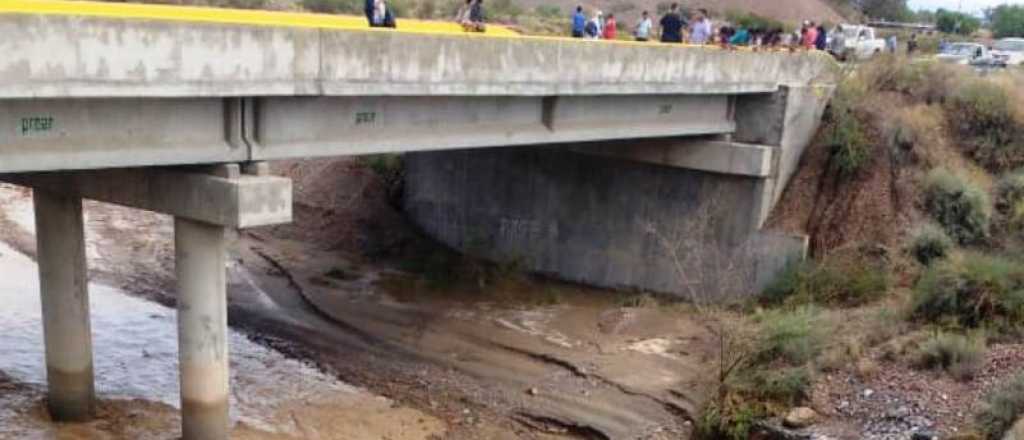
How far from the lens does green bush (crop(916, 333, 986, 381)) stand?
13.3m

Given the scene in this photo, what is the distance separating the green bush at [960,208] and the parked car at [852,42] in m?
6.82

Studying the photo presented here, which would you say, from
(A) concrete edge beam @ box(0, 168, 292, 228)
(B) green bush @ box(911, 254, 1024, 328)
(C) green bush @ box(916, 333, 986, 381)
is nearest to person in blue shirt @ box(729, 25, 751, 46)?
(B) green bush @ box(911, 254, 1024, 328)

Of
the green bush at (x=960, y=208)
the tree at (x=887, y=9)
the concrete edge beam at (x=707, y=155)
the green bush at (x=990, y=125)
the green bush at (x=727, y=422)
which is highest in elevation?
the tree at (x=887, y=9)

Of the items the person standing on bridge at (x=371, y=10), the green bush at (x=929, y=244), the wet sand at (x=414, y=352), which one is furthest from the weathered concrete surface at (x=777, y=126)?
the person standing on bridge at (x=371, y=10)

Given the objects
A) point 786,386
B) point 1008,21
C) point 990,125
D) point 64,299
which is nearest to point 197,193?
point 64,299

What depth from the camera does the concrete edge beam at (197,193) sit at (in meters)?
11.5

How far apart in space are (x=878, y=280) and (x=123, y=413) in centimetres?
1348

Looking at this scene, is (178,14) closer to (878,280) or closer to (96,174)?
(96,174)

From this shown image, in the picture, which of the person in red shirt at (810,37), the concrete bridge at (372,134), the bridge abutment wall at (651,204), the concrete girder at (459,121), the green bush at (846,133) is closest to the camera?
the concrete bridge at (372,134)

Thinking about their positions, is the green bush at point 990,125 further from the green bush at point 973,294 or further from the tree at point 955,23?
the tree at point 955,23

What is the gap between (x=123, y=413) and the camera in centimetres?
1446

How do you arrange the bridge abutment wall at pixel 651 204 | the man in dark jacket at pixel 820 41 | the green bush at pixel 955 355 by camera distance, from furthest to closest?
the man in dark jacket at pixel 820 41 < the bridge abutment wall at pixel 651 204 < the green bush at pixel 955 355

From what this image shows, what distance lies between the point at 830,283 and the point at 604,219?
5.42m

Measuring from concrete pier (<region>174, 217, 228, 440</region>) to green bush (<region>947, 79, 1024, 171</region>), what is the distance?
53.9ft
